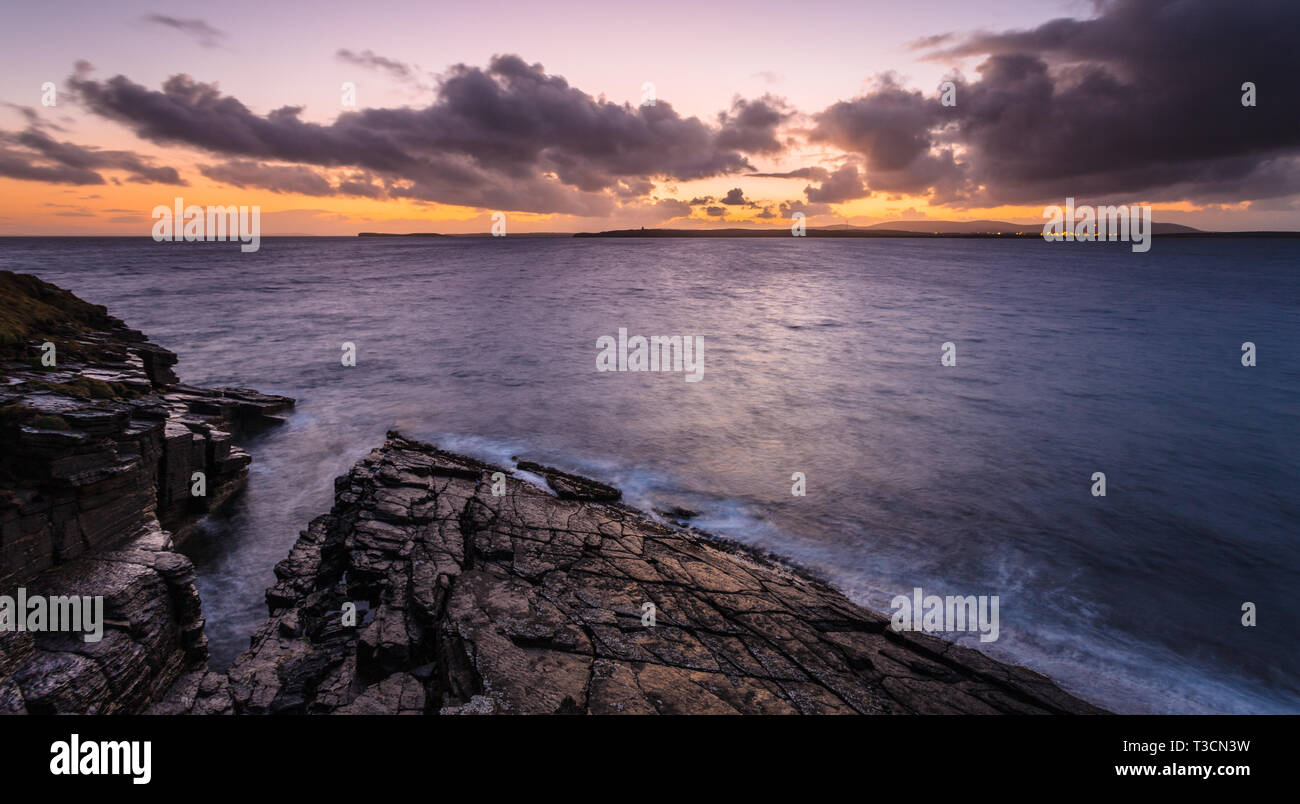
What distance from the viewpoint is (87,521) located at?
7.15 m

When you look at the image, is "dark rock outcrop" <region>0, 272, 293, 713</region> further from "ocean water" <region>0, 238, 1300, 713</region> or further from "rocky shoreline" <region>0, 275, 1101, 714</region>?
"ocean water" <region>0, 238, 1300, 713</region>

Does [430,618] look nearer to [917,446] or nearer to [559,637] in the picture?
[559,637]

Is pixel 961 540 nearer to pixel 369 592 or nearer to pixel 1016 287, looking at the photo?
pixel 369 592

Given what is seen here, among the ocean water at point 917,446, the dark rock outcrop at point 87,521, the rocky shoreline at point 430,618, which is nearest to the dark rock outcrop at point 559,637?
the rocky shoreline at point 430,618

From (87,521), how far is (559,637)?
674 cm

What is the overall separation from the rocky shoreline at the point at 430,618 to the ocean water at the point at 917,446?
171cm

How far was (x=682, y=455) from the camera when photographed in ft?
51.3

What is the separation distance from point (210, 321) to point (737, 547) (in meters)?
40.7

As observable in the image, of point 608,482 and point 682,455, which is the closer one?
point 608,482

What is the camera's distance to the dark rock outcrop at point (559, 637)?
5.51 m

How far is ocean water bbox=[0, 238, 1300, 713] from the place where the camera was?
916 centimetres

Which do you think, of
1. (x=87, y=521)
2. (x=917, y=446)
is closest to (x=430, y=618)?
(x=87, y=521)
